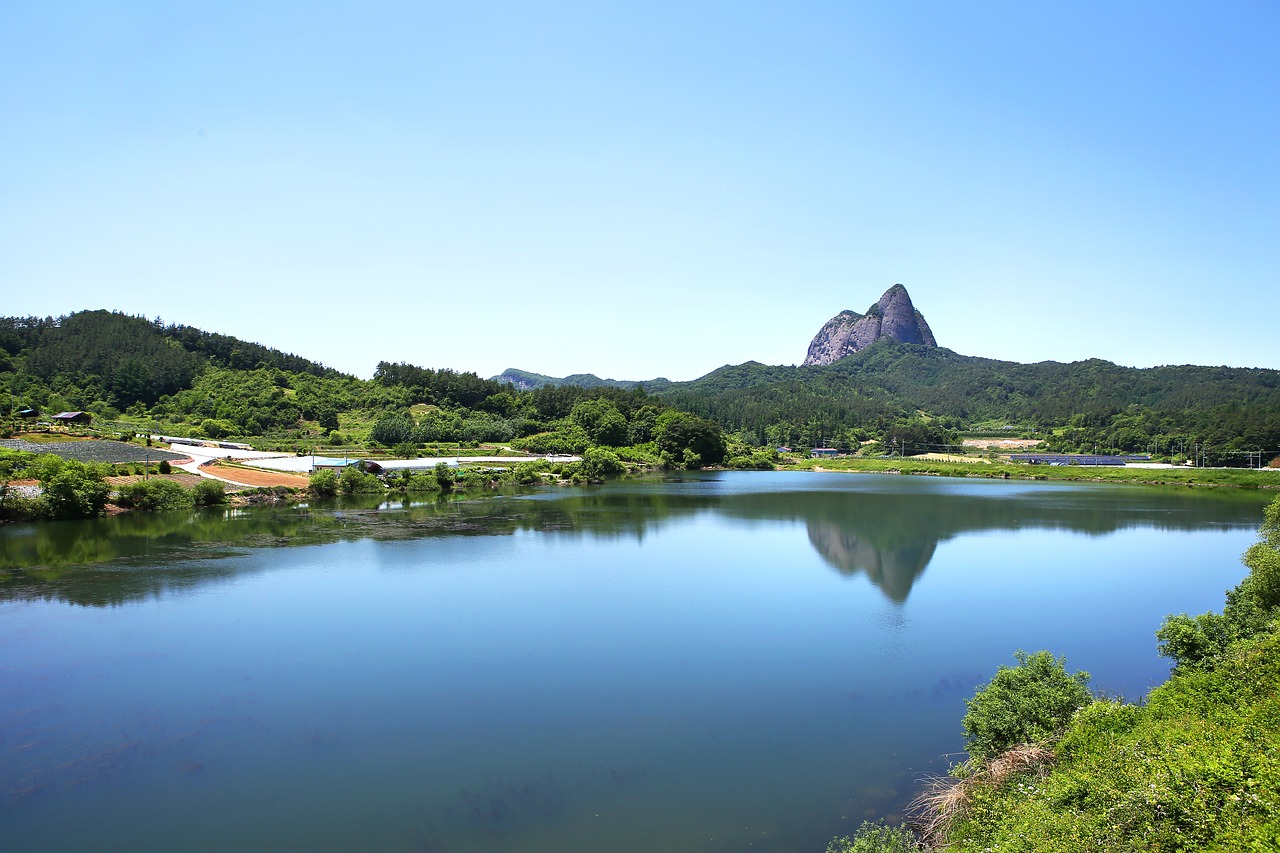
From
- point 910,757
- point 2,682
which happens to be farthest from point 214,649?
point 910,757

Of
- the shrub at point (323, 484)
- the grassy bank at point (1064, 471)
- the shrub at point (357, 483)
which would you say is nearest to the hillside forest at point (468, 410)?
the grassy bank at point (1064, 471)

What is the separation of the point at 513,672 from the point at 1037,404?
148m

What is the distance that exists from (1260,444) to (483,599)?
288 ft

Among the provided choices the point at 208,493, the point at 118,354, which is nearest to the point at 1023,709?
the point at 208,493

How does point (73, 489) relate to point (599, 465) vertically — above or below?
above

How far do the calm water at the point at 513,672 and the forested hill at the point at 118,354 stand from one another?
56.4m

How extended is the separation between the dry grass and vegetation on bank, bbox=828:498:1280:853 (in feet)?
0.06

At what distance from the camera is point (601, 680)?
1446 centimetres

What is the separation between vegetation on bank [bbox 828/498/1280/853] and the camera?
591 cm

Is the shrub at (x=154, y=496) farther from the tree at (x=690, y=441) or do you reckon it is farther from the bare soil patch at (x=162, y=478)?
the tree at (x=690, y=441)

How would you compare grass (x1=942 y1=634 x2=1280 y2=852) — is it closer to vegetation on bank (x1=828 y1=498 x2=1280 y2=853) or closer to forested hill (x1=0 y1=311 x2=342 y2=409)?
vegetation on bank (x1=828 y1=498 x2=1280 y2=853)

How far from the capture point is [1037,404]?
139375 millimetres

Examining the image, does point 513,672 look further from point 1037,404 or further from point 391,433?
point 1037,404

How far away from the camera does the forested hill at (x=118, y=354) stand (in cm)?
7794
